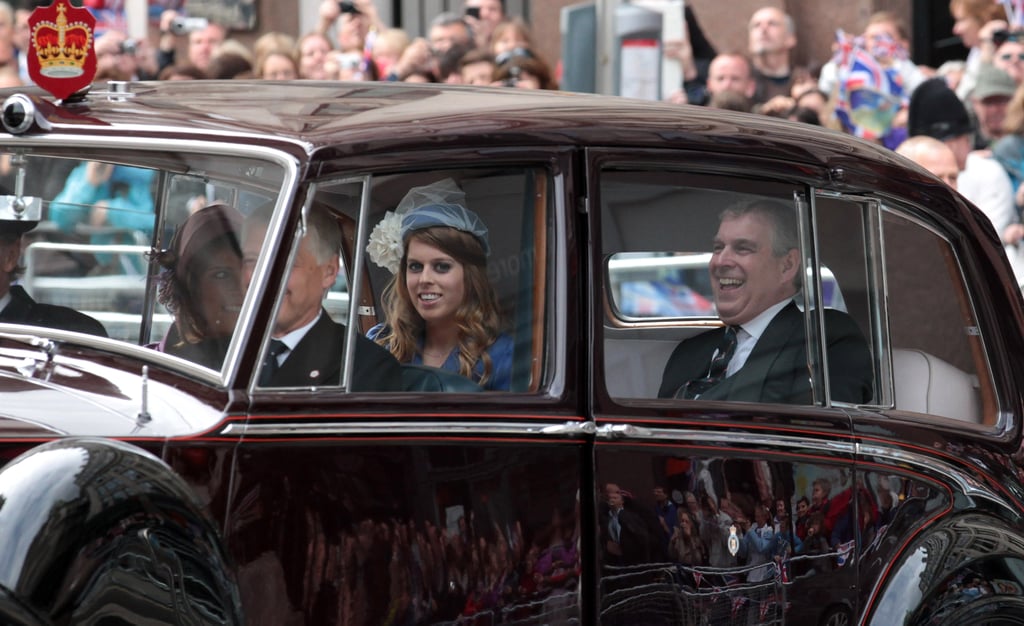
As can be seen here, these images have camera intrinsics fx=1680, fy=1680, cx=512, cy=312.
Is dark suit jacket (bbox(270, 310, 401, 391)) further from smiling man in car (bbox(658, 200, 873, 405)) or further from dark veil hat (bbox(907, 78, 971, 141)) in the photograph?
dark veil hat (bbox(907, 78, 971, 141))

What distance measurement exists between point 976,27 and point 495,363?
598 cm

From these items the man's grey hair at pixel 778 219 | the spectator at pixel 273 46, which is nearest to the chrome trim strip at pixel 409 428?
the man's grey hair at pixel 778 219

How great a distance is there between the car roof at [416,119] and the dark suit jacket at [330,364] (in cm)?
40

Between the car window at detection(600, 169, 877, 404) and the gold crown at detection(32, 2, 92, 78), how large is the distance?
1.29m

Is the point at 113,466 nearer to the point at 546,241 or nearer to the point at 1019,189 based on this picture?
the point at 546,241

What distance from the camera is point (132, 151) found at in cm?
370

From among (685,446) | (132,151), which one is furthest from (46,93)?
(685,446)

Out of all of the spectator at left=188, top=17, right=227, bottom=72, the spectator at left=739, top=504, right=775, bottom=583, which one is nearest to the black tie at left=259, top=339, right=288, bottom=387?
the spectator at left=739, top=504, right=775, bottom=583

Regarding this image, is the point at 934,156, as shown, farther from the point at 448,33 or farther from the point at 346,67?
the point at 346,67

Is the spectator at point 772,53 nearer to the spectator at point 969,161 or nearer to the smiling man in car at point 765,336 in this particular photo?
the spectator at point 969,161

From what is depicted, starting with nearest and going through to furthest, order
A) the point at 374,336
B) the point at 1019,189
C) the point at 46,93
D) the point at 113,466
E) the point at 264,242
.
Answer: the point at 113,466 → the point at 264,242 → the point at 374,336 → the point at 46,93 → the point at 1019,189

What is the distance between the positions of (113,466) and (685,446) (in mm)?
1313

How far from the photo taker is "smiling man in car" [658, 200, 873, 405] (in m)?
4.05

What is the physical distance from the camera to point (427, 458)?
354 cm
